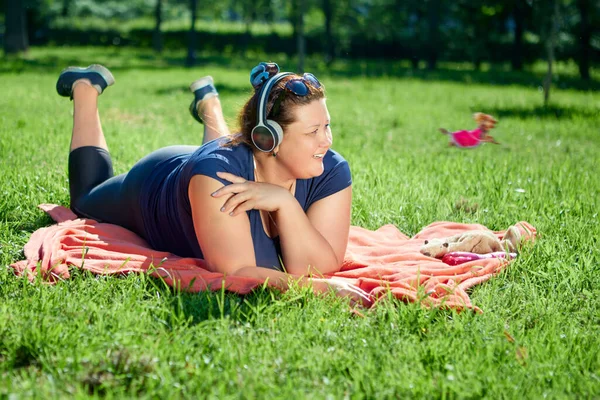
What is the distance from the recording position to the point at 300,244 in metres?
3.57

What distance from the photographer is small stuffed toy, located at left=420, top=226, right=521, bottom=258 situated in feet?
13.7

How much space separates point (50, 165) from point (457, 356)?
437 cm

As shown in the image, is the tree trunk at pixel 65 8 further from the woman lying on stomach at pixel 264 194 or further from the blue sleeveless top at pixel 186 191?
the blue sleeveless top at pixel 186 191

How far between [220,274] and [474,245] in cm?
155

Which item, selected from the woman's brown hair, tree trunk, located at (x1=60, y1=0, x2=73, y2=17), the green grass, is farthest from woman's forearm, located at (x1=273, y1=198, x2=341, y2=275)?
tree trunk, located at (x1=60, y1=0, x2=73, y2=17)

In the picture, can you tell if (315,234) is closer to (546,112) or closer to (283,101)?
(283,101)

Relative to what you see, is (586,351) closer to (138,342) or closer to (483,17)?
(138,342)

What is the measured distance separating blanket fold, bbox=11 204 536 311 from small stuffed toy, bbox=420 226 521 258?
91 mm

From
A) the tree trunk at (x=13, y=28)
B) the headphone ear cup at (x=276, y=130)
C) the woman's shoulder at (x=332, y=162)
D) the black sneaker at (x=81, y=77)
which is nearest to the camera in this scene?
the headphone ear cup at (x=276, y=130)

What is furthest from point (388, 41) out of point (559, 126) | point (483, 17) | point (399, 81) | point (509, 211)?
point (509, 211)

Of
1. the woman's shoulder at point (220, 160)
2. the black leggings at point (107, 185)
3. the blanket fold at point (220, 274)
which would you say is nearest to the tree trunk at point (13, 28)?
the black leggings at point (107, 185)

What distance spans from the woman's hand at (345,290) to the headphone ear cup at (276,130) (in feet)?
2.24

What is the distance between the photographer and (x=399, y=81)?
19.7 m

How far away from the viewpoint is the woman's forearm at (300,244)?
3.48 metres
